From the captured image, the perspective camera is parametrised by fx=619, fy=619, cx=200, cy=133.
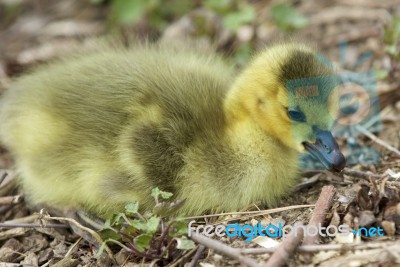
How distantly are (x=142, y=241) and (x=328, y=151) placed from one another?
0.70 m

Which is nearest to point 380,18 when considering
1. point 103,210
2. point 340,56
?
point 340,56

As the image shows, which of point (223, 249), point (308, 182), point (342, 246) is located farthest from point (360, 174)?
point (223, 249)

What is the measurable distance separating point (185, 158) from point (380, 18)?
1.81 metres

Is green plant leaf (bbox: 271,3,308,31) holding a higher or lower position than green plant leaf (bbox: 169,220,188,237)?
higher

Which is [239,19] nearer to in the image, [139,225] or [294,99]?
[294,99]

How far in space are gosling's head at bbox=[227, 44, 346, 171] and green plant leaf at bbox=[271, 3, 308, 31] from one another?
3.86 feet

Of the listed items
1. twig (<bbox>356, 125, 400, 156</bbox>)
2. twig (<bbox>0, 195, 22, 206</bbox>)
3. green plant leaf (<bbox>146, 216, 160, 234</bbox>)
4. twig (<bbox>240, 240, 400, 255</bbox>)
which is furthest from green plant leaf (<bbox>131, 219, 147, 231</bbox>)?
twig (<bbox>356, 125, 400, 156</bbox>)

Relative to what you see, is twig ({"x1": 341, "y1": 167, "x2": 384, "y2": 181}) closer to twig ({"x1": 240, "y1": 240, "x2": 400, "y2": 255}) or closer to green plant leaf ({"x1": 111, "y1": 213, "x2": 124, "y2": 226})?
twig ({"x1": 240, "y1": 240, "x2": 400, "y2": 255})

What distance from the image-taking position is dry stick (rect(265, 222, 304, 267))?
185cm

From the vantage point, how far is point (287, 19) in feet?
11.3

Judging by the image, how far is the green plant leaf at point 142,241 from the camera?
6.52ft

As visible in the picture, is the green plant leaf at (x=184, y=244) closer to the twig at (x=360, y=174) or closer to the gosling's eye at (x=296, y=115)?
the gosling's eye at (x=296, y=115)

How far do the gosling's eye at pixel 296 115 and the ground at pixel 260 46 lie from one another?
0.83ft

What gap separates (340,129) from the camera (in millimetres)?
2834
